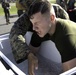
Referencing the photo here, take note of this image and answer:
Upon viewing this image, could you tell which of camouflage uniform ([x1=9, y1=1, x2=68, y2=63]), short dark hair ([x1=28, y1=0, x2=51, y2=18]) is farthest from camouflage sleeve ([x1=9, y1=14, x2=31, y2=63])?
short dark hair ([x1=28, y1=0, x2=51, y2=18])

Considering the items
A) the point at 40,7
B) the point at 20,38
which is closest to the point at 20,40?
the point at 20,38

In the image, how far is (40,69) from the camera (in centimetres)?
204

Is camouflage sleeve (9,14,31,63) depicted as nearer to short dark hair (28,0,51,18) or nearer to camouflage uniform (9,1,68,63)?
camouflage uniform (9,1,68,63)

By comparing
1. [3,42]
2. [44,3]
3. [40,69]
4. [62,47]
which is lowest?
[40,69]

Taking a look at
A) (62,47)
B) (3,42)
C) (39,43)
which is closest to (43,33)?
(62,47)

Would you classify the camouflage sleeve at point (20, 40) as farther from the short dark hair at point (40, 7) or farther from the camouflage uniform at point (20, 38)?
the short dark hair at point (40, 7)

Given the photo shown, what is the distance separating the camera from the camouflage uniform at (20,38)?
193 centimetres

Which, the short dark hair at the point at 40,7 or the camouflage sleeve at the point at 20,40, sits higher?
the short dark hair at the point at 40,7

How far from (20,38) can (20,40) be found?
0.04 metres

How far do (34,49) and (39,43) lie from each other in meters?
0.08

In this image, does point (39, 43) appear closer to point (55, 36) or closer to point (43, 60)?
point (43, 60)

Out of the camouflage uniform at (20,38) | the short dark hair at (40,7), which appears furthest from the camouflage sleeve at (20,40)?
the short dark hair at (40,7)

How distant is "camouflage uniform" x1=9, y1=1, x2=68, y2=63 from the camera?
1.93 meters

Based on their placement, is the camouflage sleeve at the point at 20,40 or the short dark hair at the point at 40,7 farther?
the camouflage sleeve at the point at 20,40
